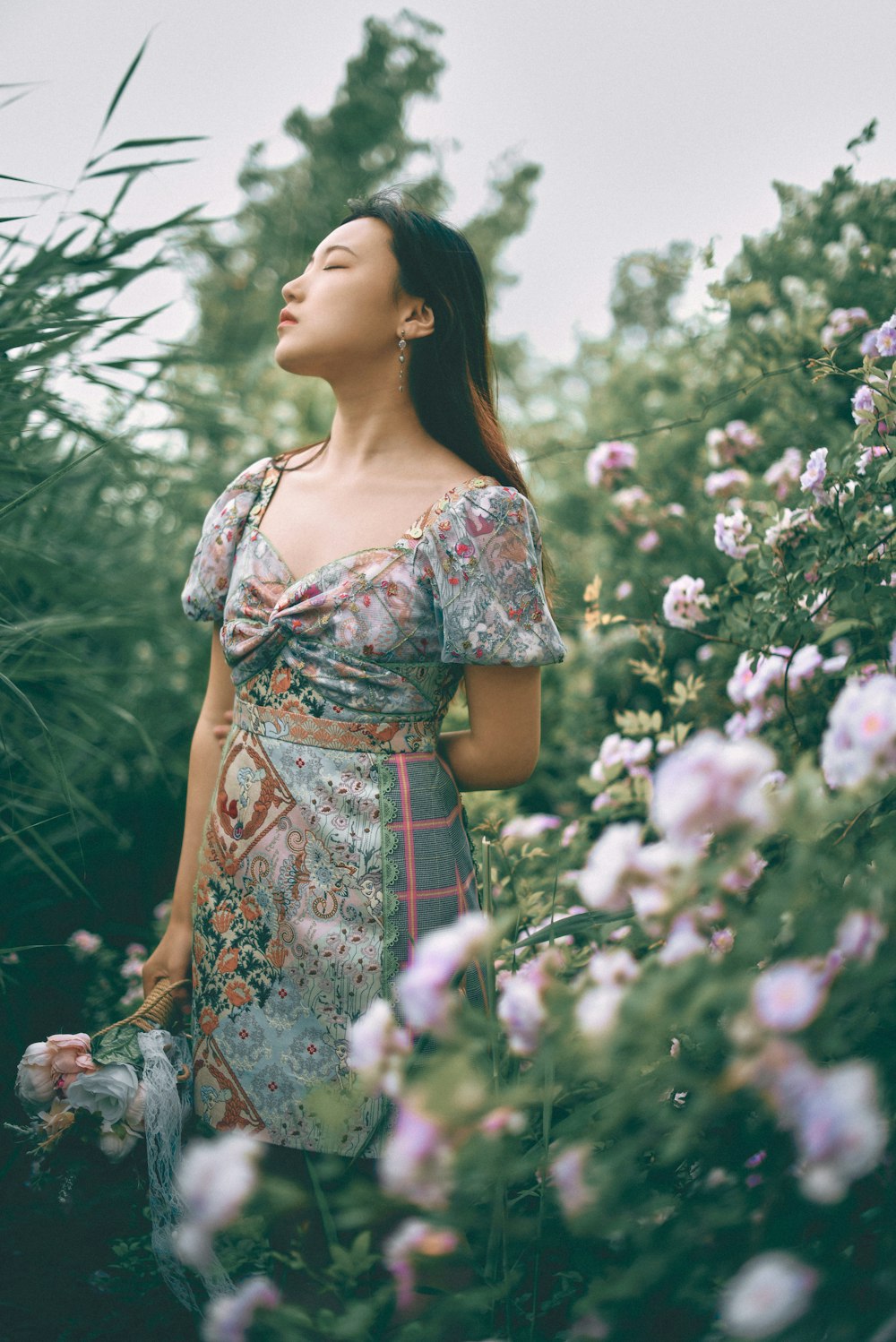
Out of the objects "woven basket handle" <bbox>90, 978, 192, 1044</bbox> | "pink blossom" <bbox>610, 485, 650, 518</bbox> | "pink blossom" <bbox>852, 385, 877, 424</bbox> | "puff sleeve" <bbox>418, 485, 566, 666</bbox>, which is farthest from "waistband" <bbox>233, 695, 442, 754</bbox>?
"pink blossom" <bbox>610, 485, 650, 518</bbox>

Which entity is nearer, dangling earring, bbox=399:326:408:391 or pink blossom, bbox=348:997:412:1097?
pink blossom, bbox=348:997:412:1097

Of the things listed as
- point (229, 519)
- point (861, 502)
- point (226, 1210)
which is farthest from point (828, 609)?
point (226, 1210)

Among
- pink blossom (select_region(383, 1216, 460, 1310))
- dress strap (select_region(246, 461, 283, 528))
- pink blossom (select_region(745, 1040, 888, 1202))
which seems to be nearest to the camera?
pink blossom (select_region(745, 1040, 888, 1202))

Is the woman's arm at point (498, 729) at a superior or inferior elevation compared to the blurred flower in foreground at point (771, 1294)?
superior

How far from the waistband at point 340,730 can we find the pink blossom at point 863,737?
2.43 feet

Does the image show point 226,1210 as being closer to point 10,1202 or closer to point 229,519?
point 229,519

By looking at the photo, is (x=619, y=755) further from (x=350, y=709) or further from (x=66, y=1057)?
(x=66, y=1057)

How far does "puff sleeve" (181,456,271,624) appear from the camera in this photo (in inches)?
55.9

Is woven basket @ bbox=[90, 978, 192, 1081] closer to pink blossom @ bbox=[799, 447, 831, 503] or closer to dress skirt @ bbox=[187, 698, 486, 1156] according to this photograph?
dress skirt @ bbox=[187, 698, 486, 1156]

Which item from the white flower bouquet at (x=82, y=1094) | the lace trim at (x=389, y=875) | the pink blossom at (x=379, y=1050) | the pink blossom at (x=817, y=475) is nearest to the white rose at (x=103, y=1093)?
the white flower bouquet at (x=82, y=1094)

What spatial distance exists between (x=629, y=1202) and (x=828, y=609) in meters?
0.92

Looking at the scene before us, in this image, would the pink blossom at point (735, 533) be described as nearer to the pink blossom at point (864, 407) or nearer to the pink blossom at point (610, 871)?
the pink blossom at point (864, 407)

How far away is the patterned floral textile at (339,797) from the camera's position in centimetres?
124

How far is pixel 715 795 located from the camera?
0.56 metres
